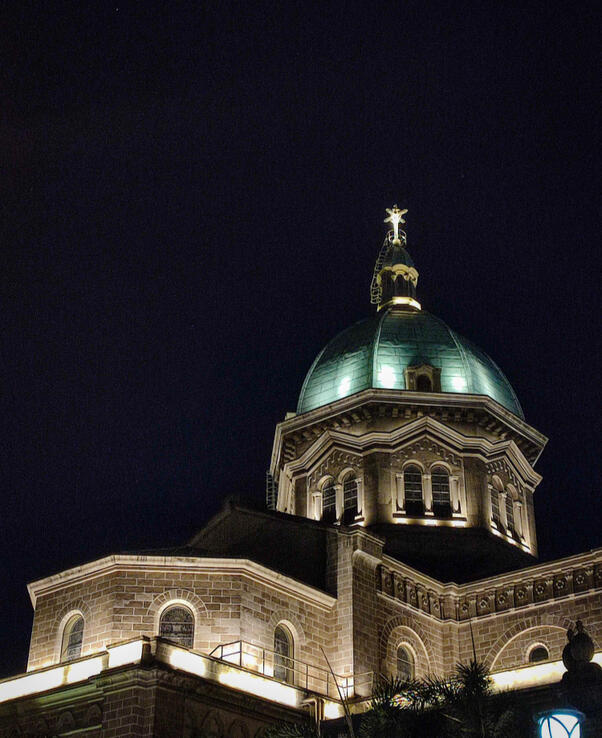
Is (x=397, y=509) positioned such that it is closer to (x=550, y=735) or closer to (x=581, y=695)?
(x=581, y=695)

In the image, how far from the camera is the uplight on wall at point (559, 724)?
13.6 meters

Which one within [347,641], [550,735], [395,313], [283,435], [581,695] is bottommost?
[550,735]

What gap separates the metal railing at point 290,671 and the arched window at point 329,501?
12.0 m

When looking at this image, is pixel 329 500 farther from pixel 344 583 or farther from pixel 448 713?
pixel 448 713

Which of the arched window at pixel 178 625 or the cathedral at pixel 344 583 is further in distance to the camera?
the arched window at pixel 178 625

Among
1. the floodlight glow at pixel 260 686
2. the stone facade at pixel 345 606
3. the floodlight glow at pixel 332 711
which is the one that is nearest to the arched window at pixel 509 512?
the stone facade at pixel 345 606

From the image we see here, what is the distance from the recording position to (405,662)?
128ft

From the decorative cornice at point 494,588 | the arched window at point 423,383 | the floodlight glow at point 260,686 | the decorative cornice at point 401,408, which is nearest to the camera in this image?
the floodlight glow at point 260,686

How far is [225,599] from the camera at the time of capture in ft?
115

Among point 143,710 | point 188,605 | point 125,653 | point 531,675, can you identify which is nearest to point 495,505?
point 531,675

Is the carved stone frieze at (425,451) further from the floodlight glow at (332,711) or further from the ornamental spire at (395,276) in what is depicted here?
the floodlight glow at (332,711)

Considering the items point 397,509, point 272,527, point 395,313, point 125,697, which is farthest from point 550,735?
point 395,313

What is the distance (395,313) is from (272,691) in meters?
25.5

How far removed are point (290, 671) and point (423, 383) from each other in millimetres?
18118
